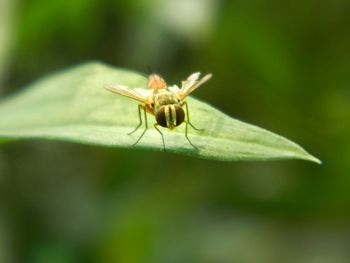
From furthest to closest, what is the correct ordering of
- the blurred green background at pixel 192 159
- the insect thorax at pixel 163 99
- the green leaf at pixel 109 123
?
the blurred green background at pixel 192 159 < the insect thorax at pixel 163 99 < the green leaf at pixel 109 123

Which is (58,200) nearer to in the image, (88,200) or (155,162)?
(88,200)

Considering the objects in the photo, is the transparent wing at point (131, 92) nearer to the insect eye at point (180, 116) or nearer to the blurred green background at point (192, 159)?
the insect eye at point (180, 116)

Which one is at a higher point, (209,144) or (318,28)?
(318,28)

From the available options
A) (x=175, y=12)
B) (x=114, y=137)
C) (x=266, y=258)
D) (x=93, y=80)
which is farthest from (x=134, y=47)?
(x=114, y=137)

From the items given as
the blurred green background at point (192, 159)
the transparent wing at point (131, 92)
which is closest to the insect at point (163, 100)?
the transparent wing at point (131, 92)

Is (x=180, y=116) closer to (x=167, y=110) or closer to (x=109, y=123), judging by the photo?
(x=167, y=110)

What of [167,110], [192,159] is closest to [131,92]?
[167,110]
